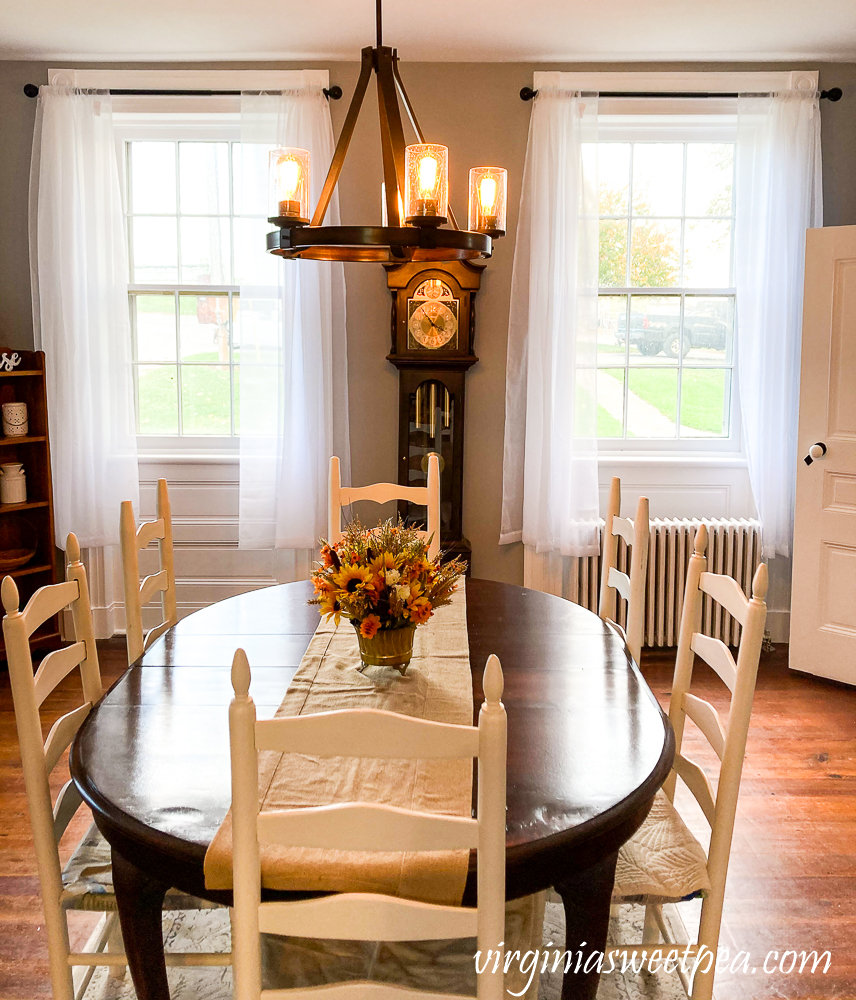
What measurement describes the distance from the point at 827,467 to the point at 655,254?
4.09 ft

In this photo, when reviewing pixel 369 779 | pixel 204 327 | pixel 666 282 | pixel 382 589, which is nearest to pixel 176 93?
pixel 204 327

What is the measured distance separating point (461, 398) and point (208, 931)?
7.80 feet

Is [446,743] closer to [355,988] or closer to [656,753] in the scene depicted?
[355,988]

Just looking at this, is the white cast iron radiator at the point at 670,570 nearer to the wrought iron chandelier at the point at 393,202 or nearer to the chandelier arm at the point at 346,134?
the wrought iron chandelier at the point at 393,202

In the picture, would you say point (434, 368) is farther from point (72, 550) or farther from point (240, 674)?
point (240, 674)

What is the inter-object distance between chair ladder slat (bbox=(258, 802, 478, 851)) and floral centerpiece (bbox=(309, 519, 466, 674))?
0.72 m

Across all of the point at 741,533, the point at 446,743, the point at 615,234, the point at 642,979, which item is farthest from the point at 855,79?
the point at 446,743

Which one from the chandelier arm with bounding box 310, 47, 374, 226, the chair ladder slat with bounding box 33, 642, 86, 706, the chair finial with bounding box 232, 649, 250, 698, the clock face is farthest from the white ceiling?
the chair finial with bounding box 232, 649, 250, 698

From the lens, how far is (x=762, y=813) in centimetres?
270

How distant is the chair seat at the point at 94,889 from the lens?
5.15 ft

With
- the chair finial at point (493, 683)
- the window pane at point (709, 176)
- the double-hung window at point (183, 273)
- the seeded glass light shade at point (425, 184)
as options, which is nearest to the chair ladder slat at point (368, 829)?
the chair finial at point (493, 683)

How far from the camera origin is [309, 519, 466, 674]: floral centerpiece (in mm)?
1792

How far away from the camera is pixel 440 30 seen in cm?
348

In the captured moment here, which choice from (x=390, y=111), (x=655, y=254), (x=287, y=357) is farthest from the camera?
(x=655, y=254)
